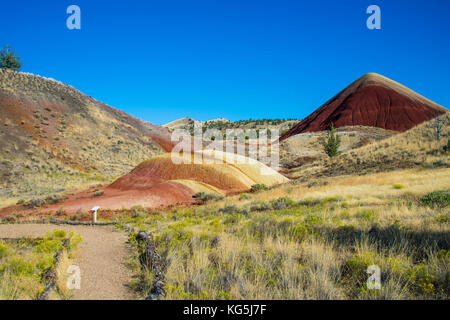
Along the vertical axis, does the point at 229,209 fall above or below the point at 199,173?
below

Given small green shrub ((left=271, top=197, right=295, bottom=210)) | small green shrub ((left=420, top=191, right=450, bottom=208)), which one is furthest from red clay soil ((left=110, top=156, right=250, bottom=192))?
small green shrub ((left=420, top=191, right=450, bottom=208))

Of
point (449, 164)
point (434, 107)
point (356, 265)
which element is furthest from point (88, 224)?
point (434, 107)

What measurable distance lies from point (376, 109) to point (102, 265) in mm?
74541

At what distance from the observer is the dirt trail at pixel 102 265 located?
4327mm

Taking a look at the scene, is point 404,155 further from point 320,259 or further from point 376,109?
point 376,109

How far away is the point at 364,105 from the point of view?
67.4 meters

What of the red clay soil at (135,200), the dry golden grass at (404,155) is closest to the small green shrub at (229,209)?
the red clay soil at (135,200)

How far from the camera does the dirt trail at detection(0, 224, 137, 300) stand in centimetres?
433

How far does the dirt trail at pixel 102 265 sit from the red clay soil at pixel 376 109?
64.1 m

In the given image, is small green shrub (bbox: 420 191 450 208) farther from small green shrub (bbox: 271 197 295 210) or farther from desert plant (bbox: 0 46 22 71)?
desert plant (bbox: 0 46 22 71)

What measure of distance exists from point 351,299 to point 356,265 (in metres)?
0.92

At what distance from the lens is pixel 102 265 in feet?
18.5

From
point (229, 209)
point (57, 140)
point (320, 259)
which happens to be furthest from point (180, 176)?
point (57, 140)
